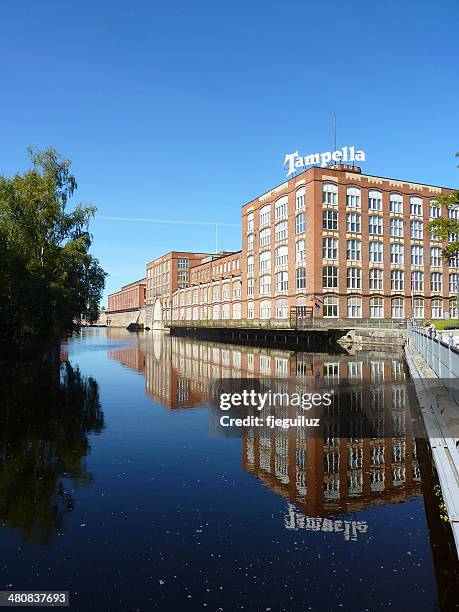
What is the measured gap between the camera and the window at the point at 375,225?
2771 inches

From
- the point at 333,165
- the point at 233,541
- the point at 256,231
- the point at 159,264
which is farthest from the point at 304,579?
the point at 159,264

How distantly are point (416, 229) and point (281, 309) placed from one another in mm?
23927

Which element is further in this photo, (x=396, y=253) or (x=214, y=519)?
(x=396, y=253)

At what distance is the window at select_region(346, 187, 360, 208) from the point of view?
226 feet

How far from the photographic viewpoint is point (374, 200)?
70.8 metres

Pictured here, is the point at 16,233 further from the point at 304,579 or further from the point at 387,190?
the point at 387,190

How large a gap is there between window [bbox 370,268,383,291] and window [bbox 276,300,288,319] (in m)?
12.5

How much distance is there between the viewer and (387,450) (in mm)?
13336

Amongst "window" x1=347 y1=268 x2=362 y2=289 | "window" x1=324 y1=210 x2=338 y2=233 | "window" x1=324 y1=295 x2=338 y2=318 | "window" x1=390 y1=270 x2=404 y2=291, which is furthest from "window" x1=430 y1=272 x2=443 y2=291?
"window" x1=324 y1=210 x2=338 y2=233

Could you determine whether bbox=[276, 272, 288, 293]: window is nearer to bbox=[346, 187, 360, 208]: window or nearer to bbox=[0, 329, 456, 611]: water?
bbox=[346, 187, 360, 208]: window

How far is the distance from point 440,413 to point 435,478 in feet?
9.48

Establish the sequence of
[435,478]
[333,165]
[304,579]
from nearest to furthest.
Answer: [304,579]
[435,478]
[333,165]

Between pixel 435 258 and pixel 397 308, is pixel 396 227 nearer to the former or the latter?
pixel 435 258

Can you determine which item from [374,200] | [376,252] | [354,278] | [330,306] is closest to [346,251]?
[354,278]
